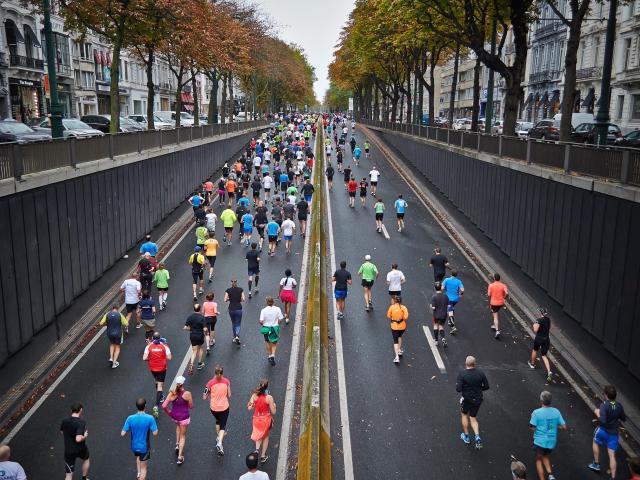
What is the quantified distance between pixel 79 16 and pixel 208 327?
19726 millimetres

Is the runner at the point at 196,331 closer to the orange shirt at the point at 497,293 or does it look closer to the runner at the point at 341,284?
the runner at the point at 341,284

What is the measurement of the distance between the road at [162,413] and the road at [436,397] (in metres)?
1.84

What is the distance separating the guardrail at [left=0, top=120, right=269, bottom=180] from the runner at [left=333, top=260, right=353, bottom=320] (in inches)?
326

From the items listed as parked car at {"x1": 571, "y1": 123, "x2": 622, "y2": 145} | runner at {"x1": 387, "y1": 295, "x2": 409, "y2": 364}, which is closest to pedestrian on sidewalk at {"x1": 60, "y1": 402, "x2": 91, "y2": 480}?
runner at {"x1": 387, "y1": 295, "x2": 409, "y2": 364}

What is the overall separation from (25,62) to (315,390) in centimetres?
4525

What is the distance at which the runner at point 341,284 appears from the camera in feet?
55.5

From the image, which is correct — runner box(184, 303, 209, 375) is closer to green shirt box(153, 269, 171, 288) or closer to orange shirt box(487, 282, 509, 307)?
green shirt box(153, 269, 171, 288)

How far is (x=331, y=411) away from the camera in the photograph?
12.3 m

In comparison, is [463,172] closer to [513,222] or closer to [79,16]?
[513,222]

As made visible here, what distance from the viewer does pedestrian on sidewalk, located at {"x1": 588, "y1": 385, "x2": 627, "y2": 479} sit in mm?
9969

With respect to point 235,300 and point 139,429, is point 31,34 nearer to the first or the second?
point 235,300

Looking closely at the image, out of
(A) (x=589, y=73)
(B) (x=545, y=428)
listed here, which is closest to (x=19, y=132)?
(B) (x=545, y=428)

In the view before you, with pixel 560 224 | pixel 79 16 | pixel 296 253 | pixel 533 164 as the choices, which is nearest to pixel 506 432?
pixel 560 224

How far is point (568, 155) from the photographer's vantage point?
16.0 m
